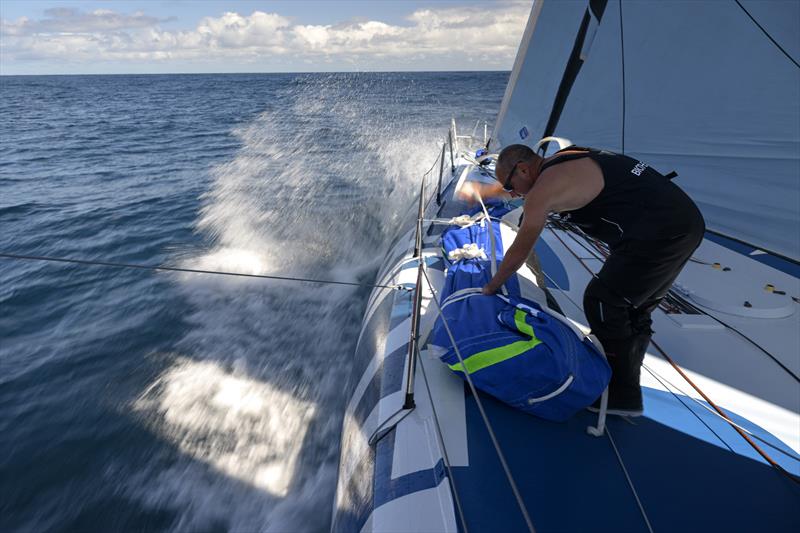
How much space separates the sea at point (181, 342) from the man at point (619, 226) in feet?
5.83

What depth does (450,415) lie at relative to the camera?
166 cm

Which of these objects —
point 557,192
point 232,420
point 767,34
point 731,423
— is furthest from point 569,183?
point 232,420

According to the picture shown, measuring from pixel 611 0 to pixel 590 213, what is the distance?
2848 millimetres

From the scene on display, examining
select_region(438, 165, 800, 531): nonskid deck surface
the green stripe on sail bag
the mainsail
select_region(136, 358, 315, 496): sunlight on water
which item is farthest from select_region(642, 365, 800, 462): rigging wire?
select_region(136, 358, 315, 496): sunlight on water

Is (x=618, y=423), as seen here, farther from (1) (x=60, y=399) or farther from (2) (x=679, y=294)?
(1) (x=60, y=399)

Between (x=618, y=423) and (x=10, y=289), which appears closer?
(x=618, y=423)

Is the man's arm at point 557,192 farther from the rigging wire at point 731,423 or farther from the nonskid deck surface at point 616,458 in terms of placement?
the rigging wire at point 731,423

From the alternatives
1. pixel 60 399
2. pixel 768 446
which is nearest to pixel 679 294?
pixel 768 446

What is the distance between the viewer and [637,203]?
148cm

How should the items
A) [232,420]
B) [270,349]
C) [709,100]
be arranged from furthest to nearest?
[270,349] → [232,420] → [709,100]

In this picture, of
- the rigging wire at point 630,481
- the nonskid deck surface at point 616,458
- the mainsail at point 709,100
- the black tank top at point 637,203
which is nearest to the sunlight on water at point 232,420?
the nonskid deck surface at point 616,458

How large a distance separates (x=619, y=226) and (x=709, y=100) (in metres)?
1.67

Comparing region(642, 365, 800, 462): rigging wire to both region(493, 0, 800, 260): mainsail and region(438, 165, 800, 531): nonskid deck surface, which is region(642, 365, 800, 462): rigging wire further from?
region(493, 0, 800, 260): mainsail

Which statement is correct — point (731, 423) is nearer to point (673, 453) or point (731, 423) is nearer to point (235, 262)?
point (673, 453)
